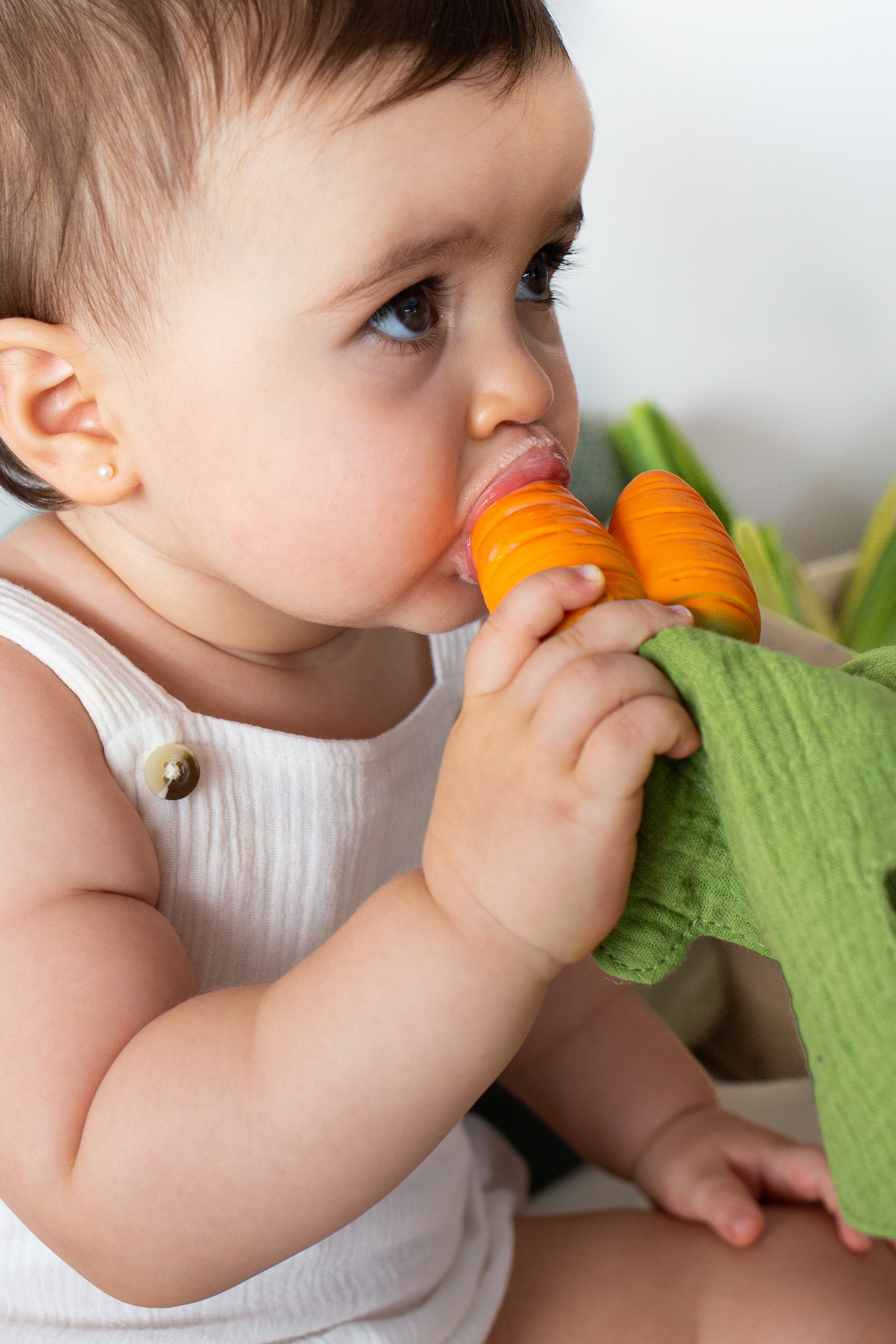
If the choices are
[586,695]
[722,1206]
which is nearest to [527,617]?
[586,695]

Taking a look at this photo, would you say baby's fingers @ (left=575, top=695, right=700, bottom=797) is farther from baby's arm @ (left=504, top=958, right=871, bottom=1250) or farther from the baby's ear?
baby's arm @ (left=504, top=958, right=871, bottom=1250)

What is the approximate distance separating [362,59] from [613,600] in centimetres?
30

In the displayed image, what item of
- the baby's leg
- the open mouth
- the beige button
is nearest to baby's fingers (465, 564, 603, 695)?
the open mouth

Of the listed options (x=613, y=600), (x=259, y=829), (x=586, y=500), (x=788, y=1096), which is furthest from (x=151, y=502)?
(x=788, y=1096)

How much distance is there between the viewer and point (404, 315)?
2.08ft

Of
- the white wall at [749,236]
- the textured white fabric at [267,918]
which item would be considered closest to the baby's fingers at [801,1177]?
the textured white fabric at [267,918]

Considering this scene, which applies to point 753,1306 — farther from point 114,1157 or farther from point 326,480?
point 326,480

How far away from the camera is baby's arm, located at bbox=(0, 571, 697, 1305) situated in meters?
0.52

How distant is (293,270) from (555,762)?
0.96 ft

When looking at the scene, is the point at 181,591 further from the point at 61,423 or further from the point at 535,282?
the point at 535,282

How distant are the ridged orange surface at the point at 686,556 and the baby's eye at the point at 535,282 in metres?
0.16

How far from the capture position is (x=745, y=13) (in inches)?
46.9

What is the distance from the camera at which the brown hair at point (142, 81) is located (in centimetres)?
58

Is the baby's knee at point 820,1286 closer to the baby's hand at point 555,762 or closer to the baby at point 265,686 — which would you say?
the baby at point 265,686
